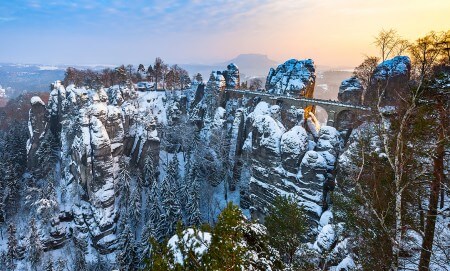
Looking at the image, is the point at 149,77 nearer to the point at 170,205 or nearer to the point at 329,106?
the point at 170,205

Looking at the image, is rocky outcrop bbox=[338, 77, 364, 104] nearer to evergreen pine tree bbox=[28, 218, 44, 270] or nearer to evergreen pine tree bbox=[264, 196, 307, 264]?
evergreen pine tree bbox=[264, 196, 307, 264]

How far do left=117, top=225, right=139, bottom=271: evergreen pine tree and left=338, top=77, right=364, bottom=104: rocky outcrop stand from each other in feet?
141

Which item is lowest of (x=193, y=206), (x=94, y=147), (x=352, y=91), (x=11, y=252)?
(x=11, y=252)

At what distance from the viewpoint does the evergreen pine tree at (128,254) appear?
1591 inches

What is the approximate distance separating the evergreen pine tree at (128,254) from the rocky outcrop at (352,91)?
141 ft

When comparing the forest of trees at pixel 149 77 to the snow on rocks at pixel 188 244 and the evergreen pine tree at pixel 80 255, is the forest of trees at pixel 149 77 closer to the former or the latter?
the evergreen pine tree at pixel 80 255

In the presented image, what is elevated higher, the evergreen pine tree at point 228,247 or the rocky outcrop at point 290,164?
the evergreen pine tree at point 228,247

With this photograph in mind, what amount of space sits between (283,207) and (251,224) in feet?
Answer: 32.1

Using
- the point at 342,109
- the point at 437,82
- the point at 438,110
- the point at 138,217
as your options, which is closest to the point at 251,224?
the point at 438,110

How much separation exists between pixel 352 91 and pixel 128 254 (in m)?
45.8

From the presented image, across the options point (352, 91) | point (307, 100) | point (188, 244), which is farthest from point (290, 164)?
point (188, 244)

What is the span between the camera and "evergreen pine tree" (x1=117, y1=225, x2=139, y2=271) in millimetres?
40400

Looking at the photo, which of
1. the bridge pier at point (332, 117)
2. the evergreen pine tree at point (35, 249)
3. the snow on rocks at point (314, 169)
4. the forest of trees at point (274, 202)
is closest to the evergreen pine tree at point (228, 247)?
the forest of trees at point (274, 202)

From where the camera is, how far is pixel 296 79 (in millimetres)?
53156
